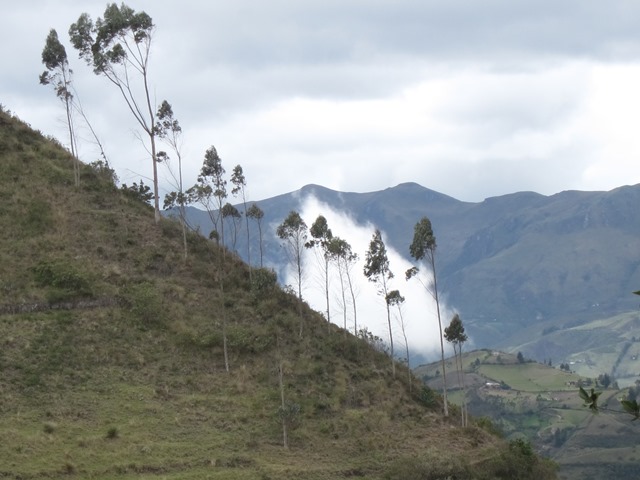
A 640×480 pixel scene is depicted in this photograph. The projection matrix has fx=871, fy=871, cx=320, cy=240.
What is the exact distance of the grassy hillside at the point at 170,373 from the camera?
5091 centimetres

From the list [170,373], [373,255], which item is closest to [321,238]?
[373,255]

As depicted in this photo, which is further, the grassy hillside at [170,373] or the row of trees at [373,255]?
the row of trees at [373,255]

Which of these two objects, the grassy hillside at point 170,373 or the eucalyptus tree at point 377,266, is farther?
the eucalyptus tree at point 377,266

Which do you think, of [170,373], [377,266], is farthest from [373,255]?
[170,373]

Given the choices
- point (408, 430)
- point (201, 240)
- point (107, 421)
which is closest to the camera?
point (107, 421)

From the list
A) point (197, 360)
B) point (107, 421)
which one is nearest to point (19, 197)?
point (197, 360)

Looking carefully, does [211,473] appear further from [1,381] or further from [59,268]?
[59,268]

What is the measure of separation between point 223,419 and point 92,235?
25.5 metres

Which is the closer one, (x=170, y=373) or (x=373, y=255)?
(x=170, y=373)

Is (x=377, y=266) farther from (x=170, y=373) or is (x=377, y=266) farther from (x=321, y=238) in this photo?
(x=170, y=373)

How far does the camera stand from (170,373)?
61.8m

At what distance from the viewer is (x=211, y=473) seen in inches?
1903

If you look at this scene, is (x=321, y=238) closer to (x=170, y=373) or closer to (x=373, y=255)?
(x=373, y=255)

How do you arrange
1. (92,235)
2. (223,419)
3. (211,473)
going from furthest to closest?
1. (92,235)
2. (223,419)
3. (211,473)
